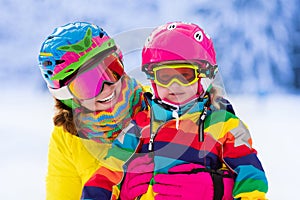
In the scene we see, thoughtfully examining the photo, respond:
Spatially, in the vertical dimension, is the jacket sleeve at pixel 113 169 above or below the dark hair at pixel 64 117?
below

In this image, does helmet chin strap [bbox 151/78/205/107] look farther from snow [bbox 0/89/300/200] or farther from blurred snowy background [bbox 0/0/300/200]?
blurred snowy background [bbox 0/0/300/200]

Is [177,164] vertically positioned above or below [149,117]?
below

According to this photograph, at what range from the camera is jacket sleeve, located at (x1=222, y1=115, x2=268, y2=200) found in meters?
1.79

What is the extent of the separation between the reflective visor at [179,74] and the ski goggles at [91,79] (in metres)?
0.22

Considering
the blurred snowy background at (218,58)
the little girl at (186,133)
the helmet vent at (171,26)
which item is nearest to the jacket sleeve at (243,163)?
the little girl at (186,133)

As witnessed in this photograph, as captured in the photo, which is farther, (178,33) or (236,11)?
(236,11)

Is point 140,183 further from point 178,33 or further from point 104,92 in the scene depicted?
point 178,33

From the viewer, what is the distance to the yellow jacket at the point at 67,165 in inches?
85.2

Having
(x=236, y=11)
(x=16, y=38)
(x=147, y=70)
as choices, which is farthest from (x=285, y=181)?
(x=16, y=38)

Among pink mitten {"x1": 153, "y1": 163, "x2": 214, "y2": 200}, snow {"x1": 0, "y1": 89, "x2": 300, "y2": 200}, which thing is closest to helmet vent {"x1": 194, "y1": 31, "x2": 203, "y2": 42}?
pink mitten {"x1": 153, "y1": 163, "x2": 214, "y2": 200}

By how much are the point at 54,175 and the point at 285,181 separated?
115 centimetres

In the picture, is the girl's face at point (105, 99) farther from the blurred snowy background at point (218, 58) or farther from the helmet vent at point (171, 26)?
the blurred snowy background at point (218, 58)

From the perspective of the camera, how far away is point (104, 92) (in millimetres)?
2018

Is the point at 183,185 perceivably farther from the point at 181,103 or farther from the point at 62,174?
the point at 62,174
